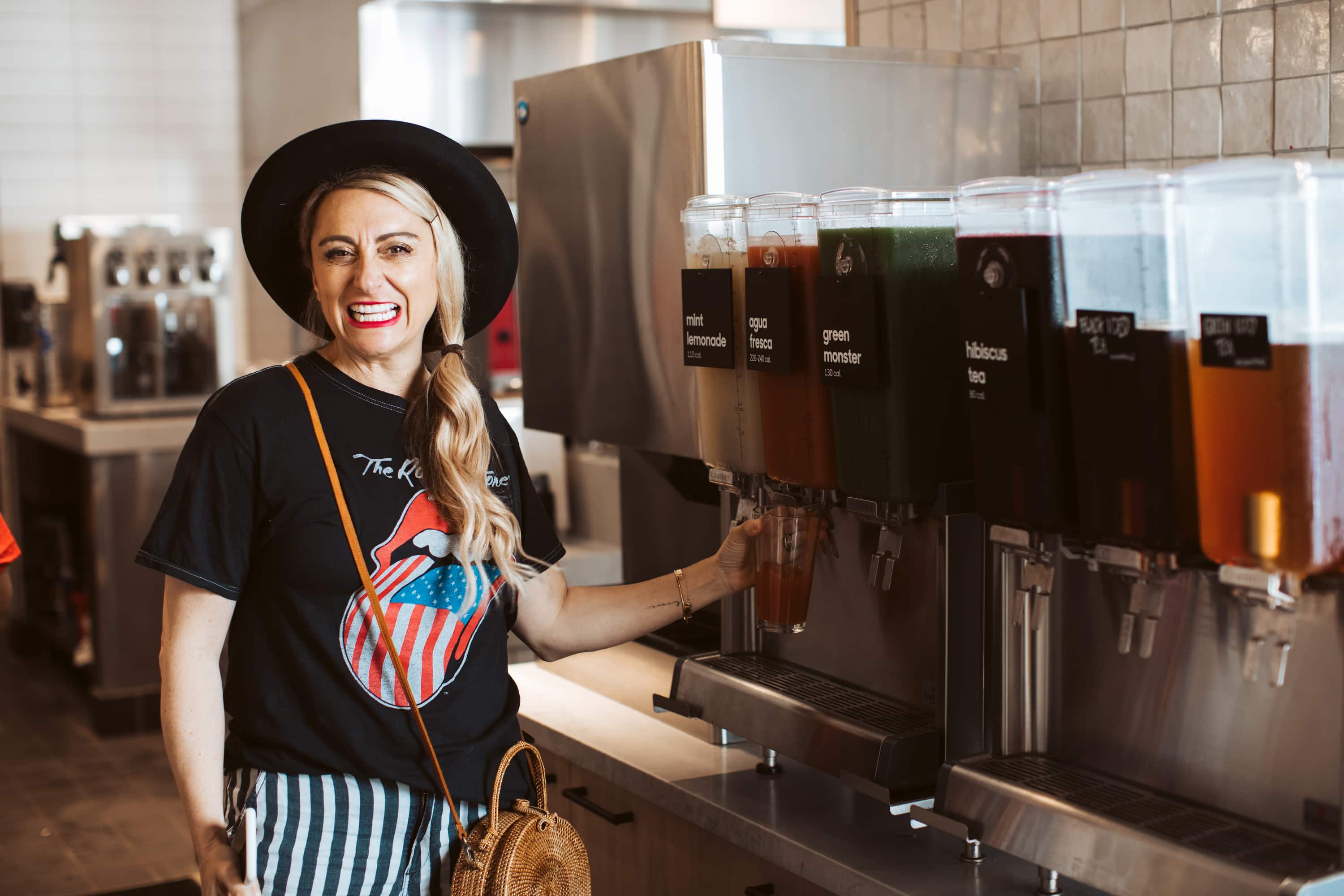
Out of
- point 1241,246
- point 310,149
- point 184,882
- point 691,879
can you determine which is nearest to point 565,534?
point 184,882

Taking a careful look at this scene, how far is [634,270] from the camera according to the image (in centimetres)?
214

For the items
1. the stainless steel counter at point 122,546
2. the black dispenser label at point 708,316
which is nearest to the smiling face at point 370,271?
the black dispenser label at point 708,316

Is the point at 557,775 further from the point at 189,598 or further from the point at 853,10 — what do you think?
the point at 853,10

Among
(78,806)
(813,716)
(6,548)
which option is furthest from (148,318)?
(813,716)

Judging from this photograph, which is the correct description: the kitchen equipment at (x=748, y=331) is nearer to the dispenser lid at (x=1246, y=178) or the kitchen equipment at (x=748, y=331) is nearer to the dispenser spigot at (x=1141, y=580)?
the dispenser spigot at (x=1141, y=580)

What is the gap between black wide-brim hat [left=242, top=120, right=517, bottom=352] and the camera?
168 cm

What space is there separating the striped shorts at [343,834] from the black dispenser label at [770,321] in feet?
2.16

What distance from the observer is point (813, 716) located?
168 cm

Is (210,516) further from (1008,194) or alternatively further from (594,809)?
(1008,194)

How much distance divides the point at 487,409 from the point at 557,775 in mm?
726

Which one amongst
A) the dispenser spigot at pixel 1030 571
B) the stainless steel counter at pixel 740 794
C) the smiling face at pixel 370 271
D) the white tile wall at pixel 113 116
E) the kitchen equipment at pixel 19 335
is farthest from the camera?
the white tile wall at pixel 113 116

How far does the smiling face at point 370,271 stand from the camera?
5.40 feet

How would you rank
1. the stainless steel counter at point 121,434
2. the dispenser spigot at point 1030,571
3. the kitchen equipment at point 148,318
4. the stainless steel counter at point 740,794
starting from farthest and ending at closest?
1. the kitchen equipment at point 148,318
2. the stainless steel counter at point 121,434
3. the stainless steel counter at point 740,794
4. the dispenser spigot at point 1030,571

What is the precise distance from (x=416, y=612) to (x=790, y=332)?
0.55 m
